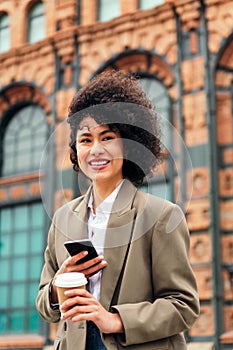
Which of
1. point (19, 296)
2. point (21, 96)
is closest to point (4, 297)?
point (19, 296)

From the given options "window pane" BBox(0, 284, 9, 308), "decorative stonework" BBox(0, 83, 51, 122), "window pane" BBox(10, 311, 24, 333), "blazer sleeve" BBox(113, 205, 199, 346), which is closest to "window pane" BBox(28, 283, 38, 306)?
"window pane" BBox(10, 311, 24, 333)

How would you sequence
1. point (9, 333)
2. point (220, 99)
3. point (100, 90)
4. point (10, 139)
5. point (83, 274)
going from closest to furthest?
point (83, 274) → point (100, 90) → point (220, 99) → point (9, 333) → point (10, 139)

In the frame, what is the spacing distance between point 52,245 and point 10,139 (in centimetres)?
1070

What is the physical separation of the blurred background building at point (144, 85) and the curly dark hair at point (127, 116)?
242 inches

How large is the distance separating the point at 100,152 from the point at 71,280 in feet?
1.56

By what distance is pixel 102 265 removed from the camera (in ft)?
5.93

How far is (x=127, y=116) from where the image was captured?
6.69ft

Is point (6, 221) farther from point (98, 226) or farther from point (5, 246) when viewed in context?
point (98, 226)

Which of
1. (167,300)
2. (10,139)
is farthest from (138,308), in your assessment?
(10,139)

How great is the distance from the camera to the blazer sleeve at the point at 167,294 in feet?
5.79

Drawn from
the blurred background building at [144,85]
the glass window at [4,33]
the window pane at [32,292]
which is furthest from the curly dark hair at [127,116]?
the glass window at [4,33]

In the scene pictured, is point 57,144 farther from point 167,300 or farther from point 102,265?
point 167,300

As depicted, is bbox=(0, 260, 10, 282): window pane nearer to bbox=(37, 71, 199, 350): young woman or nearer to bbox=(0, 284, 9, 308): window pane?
bbox=(0, 284, 9, 308): window pane

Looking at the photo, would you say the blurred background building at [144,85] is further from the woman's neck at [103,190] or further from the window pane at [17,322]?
the woman's neck at [103,190]
